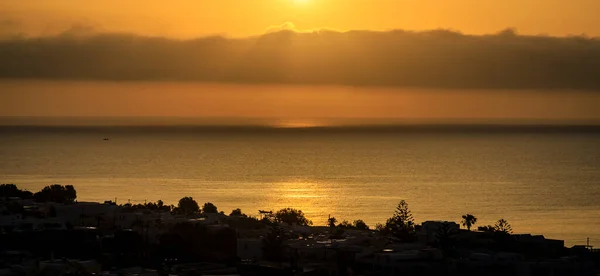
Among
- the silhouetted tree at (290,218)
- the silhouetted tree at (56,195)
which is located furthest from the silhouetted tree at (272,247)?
the silhouetted tree at (56,195)

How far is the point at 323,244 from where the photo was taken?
168 feet

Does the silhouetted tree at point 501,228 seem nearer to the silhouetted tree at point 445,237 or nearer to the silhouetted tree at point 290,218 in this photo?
the silhouetted tree at point 445,237

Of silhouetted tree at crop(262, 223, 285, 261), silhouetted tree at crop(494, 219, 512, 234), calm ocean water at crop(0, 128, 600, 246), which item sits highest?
calm ocean water at crop(0, 128, 600, 246)

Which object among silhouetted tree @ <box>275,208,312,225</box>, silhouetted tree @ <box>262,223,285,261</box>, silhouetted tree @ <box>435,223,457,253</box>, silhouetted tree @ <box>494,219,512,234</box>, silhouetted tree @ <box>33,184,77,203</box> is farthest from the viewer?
silhouetted tree @ <box>33,184,77,203</box>

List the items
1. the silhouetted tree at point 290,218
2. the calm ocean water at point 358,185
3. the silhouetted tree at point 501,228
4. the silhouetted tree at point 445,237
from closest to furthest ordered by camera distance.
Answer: the silhouetted tree at point 445,237
the silhouetted tree at point 501,228
the silhouetted tree at point 290,218
the calm ocean water at point 358,185

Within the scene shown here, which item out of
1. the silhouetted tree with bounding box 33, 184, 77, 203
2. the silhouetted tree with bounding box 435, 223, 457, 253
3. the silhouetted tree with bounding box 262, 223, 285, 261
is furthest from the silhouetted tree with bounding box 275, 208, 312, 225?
the silhouetted tree with bounding box 262, 223, 285, 261

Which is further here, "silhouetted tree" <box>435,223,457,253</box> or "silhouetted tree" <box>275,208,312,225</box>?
"silhouetted tree" <box>275,208,312,225</box>

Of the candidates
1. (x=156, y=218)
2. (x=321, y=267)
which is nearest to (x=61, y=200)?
(x=156, y=218)

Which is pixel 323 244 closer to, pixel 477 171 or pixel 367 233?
pixel 367 233

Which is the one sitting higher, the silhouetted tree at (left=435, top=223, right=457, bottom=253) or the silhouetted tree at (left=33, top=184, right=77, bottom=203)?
the silhouetted tree at (left=33, top=184, right=77, bottom=203)

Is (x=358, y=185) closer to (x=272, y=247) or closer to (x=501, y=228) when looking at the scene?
(x=501, y=228)

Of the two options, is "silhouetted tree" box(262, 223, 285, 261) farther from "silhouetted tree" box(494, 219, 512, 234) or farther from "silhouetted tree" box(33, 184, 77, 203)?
"silhouetted tree" box(33, 184, 77, 203)

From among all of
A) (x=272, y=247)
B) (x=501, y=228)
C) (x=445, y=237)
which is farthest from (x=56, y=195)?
(x=445, y=237)

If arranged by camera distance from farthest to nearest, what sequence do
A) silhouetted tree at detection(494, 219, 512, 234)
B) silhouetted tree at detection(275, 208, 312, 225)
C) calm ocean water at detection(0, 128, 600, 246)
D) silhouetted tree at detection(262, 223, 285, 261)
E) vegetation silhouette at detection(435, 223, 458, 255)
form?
calm ocean water at detection(0, 128, 600, 246), silhouetted tree at detection(275, 208, 312, 225), silhouetted tree at detection(494, 219, 512, 234), vegetation silhouette at detection(435, 223, 458, 255), silhouetted tree at detection(262, 223, 285, 261)
